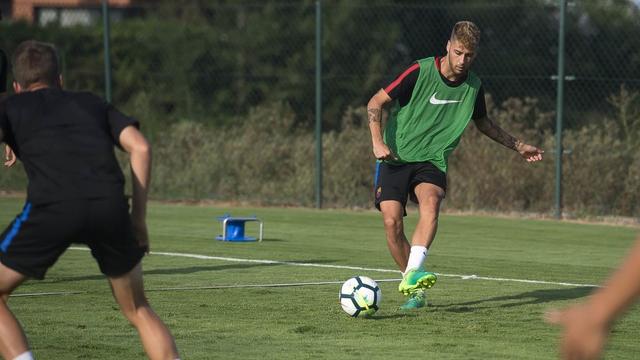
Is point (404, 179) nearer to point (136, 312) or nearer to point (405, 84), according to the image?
point (405, 84)

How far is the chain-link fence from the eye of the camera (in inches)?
675

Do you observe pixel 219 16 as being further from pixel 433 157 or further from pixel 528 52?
pixel 433 157

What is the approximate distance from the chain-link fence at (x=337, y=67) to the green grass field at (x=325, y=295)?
6.91 feet

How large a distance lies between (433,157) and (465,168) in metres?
8.73

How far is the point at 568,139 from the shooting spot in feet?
55.8

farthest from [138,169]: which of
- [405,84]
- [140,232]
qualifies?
[405,84]

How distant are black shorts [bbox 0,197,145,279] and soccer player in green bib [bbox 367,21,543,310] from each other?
11.5ft

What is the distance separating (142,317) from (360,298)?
9.44 feet

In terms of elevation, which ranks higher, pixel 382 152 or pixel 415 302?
pixel 382 152

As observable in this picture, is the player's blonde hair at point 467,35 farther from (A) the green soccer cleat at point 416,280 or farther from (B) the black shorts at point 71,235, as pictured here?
(B) the black shorts at point 71,235

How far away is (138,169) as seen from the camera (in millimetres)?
5375

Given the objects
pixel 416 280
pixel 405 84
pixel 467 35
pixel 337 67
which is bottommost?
pixel 416 280

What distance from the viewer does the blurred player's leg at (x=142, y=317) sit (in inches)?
215

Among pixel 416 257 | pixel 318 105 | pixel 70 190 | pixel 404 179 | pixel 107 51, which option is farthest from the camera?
pixel 107 51
